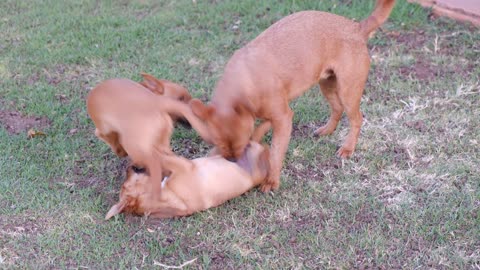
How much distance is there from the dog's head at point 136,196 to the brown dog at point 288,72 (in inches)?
18.9

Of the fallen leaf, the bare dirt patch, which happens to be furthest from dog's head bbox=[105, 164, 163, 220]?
the bare dirt patch

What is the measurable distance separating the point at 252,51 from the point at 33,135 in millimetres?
1736

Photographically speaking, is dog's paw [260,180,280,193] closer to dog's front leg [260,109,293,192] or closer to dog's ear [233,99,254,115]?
dog's front leg [260,109,293,192]

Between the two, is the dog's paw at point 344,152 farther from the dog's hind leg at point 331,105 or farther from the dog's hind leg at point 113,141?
the dog's hind leg at point 113,141

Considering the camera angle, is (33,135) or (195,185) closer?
(195,185)

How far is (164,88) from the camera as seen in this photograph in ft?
15.0

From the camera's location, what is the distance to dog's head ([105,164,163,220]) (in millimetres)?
3982

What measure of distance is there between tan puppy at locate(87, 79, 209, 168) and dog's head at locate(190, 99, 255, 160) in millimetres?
174

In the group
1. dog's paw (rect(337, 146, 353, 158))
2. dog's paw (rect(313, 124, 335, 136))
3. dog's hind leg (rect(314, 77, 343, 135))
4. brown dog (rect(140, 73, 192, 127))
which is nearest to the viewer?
brown dog (rect(140, 73, 192, 127))

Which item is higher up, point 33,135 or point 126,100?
point 126,100

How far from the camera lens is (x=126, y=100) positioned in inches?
167

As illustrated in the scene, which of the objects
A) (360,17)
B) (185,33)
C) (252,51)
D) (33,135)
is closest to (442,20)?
(360,17)

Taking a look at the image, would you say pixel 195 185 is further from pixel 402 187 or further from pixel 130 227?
pixel 402 187

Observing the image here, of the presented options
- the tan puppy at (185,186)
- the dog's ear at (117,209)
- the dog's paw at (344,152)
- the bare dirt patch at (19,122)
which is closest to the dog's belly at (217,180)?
the tan puppy at (185,186)
